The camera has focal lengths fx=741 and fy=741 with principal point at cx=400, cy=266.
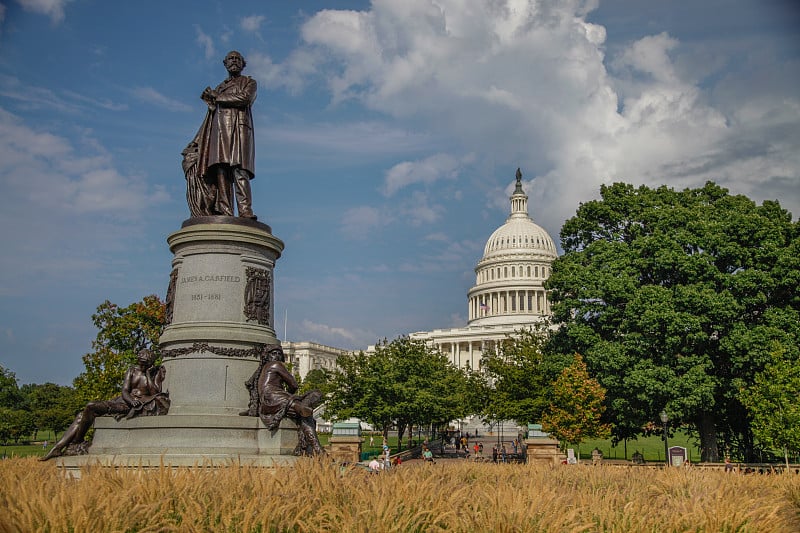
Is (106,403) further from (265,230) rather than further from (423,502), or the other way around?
(423,502)

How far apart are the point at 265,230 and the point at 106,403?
15.3 feet

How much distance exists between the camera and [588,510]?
7258 mm

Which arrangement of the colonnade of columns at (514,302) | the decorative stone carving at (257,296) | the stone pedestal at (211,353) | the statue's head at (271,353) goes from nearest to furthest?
the stone pedestal at (211,353) → the statue's head at (271,353) → the decorative stone carving at (257,296) → the colonnade of columns at (514,302)

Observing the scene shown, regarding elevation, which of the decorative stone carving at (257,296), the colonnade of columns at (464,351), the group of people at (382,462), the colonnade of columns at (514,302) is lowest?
the group of people at (382,462)

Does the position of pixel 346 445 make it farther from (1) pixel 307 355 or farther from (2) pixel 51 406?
(1) pixel 307 355

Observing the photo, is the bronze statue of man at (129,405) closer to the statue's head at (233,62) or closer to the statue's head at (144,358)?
the statue's head at (144,358)

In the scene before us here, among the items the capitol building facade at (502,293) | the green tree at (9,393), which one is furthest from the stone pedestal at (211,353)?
the capitol building facade at (502,293)

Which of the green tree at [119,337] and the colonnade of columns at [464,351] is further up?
the colonnade of columns at [464,351]

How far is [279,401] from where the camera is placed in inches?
526

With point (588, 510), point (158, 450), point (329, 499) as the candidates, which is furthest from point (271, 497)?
point (158, 450)

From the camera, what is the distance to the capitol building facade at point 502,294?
129500 mm

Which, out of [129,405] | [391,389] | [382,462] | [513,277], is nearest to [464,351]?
[513,277]

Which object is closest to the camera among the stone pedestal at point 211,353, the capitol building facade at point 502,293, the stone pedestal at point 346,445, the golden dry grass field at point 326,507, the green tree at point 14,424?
the golden dry grass field at point 326,507

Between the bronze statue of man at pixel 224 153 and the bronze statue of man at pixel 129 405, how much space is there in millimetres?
3797
